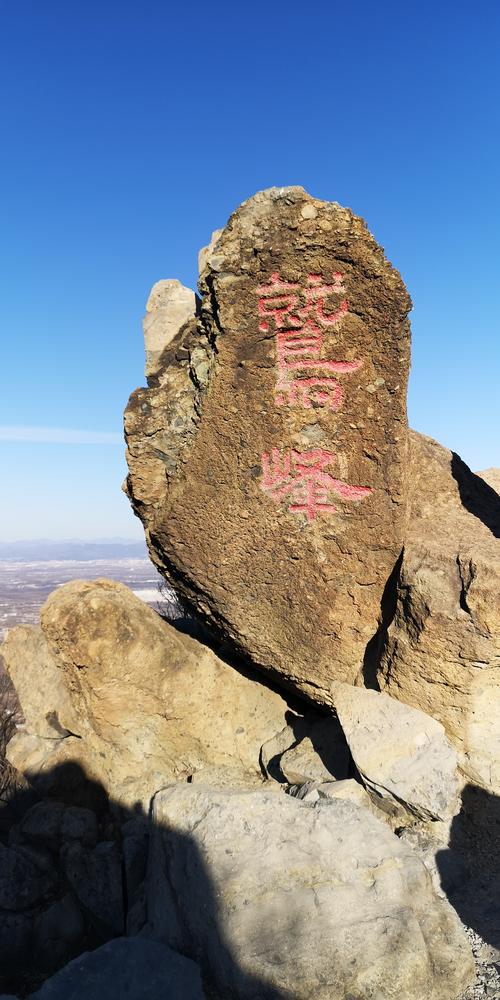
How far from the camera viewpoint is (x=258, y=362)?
4.91 m

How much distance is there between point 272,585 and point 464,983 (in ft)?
8.92

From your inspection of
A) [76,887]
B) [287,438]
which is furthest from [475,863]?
[287,438]

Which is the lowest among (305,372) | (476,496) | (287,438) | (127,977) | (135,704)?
(127,977)

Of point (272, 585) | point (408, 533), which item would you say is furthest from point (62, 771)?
point (408, 533)

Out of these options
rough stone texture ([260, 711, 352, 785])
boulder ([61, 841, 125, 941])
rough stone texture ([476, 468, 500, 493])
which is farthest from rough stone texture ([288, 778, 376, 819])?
rough stone texture ([476, 468, 500, 493])

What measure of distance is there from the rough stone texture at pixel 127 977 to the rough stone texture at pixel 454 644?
2.33 m

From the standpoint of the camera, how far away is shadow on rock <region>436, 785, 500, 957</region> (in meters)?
3.94

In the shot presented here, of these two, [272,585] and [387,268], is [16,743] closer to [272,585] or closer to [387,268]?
[272,585]

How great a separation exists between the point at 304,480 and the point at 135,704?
2.42 m

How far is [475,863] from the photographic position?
172 inches

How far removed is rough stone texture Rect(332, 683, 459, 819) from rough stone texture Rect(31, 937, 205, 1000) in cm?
175

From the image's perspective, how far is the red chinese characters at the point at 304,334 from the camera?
4.82 metres

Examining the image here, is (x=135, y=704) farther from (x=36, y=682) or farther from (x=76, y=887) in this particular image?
(x=76, y=887)

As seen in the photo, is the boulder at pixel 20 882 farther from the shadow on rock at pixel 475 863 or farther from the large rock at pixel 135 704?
the shadow on rock at pixel 475 863
